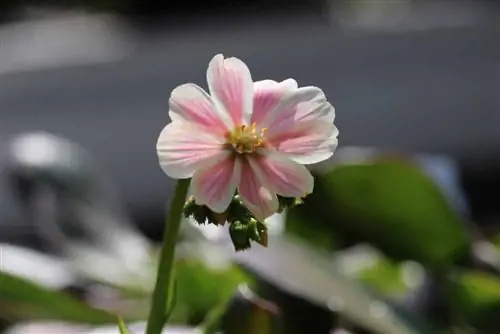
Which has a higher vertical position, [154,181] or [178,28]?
[178,28]

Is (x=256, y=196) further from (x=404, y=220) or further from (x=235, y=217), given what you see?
(x=404, y=220)

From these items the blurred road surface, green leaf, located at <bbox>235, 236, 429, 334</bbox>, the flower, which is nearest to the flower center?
the flower

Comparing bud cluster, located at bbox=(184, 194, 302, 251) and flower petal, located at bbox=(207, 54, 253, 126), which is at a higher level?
flower petal, located at bbox=(207, 54, 253, 126)

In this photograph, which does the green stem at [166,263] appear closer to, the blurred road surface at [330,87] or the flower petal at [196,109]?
the flower petal at [196,109]

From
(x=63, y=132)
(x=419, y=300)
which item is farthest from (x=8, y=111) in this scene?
(x=419, y=300)

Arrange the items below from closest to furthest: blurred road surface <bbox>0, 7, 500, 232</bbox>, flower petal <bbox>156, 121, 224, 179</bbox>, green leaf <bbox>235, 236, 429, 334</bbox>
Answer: flower petal <bbox>156, 121, 224, 179</bbox>, green leaf <bbox>235, 236, 429, 334</bbox>, blurred road surface <bbox>0, 7, 500, 232</bbox>

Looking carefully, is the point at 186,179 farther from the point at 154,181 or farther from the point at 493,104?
the point at 493,104

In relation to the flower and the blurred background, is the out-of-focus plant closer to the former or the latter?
the blurred background
